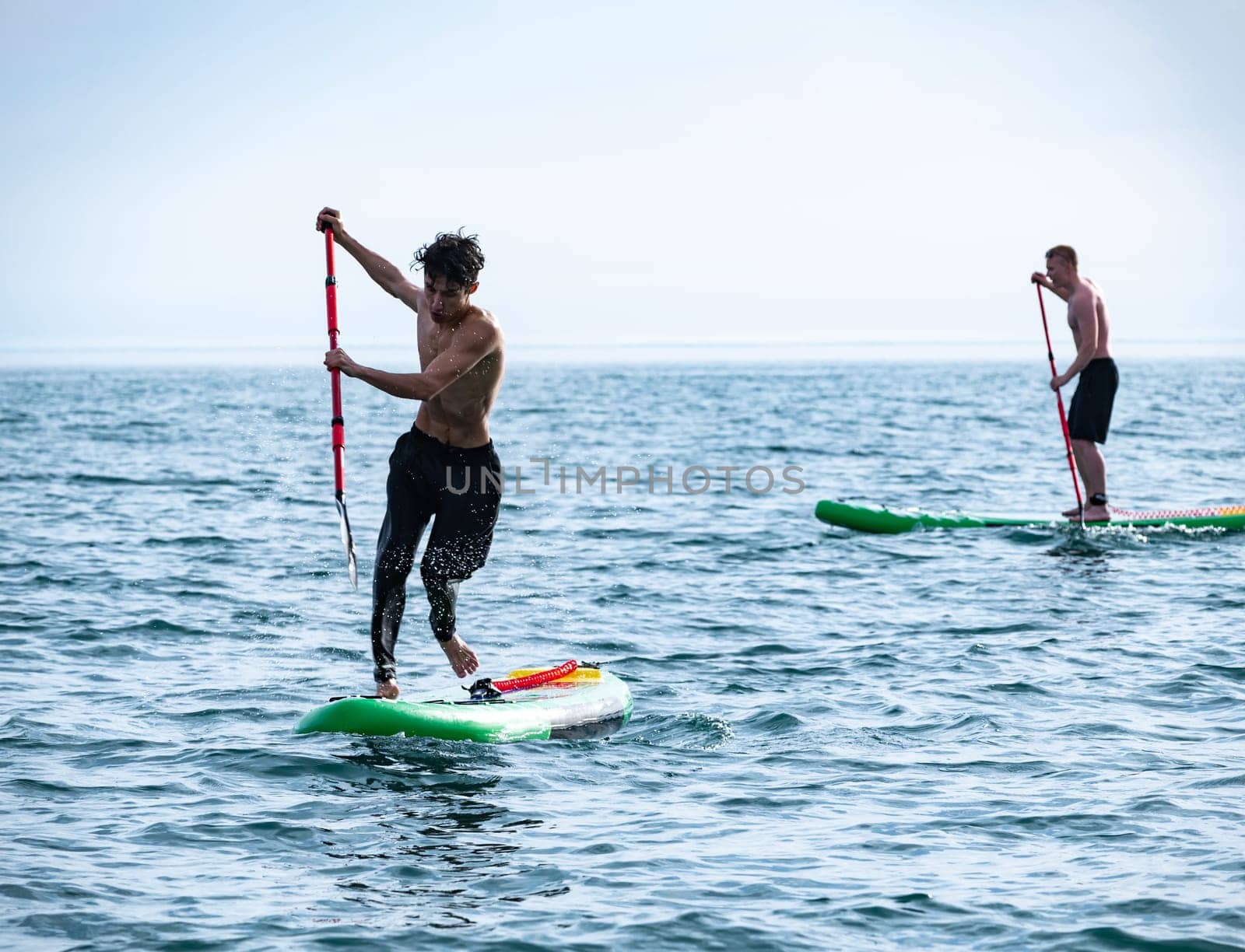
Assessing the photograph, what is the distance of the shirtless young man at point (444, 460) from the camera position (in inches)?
270

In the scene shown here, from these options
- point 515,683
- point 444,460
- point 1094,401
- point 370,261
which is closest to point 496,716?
point 515,683

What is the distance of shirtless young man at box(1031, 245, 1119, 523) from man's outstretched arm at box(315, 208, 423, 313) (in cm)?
798

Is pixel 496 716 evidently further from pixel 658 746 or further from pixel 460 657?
pixel 658 746

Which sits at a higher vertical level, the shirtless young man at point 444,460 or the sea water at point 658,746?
the shirtless young man at point 444,460

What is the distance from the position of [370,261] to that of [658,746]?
9.95 feet

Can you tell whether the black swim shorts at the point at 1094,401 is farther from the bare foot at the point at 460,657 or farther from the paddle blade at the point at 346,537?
the paddle blade at the point at 346,537

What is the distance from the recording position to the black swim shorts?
1374 centimetres

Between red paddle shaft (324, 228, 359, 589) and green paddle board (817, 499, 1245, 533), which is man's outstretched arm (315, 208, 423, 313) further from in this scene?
green paddle board (817, 499, 1245, 533)

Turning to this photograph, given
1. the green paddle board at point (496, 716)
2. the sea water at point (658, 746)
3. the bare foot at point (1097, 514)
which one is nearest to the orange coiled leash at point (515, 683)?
the green paddle board at point (496, 716)

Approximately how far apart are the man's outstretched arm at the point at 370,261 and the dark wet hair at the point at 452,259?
732 millimetres

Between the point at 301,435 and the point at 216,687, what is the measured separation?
26.7 m

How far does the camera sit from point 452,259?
22.2 feet

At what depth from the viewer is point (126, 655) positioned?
31.3 ft

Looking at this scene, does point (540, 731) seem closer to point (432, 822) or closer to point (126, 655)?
point (432, 822)
